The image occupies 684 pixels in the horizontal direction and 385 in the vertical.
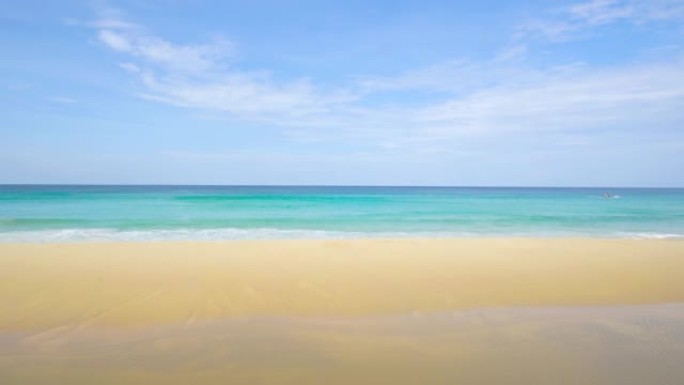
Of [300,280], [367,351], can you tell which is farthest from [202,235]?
[367,351]

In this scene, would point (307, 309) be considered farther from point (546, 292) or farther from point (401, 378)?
point (546, 292)

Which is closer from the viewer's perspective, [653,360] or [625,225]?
[653,360]

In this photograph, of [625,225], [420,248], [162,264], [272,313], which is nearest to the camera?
[272,313]

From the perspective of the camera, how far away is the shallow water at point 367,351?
11.9 feet

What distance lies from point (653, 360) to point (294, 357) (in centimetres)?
303

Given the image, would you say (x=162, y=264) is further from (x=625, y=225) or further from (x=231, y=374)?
(x=625, y=225)

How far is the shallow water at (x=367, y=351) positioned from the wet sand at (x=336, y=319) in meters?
0.02

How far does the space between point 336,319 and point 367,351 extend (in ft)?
3.80

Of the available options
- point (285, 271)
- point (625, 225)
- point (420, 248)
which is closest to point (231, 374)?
point (285, 271)

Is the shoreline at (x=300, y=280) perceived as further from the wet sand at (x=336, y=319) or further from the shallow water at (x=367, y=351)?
the shallow water at (x=367, y=351)

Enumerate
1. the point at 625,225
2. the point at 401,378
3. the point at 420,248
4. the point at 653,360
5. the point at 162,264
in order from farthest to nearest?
the point at 625,225, the point at 420,248, the point at 162,264, the point at 653,360, the point at 401,378

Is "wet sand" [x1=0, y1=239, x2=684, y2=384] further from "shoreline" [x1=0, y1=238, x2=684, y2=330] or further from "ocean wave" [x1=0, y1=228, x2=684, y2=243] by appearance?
"ocean wave" [x1=0, y1=228, x2=684, y2=243]

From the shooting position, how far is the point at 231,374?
12.0 feet

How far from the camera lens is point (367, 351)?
4.20m
